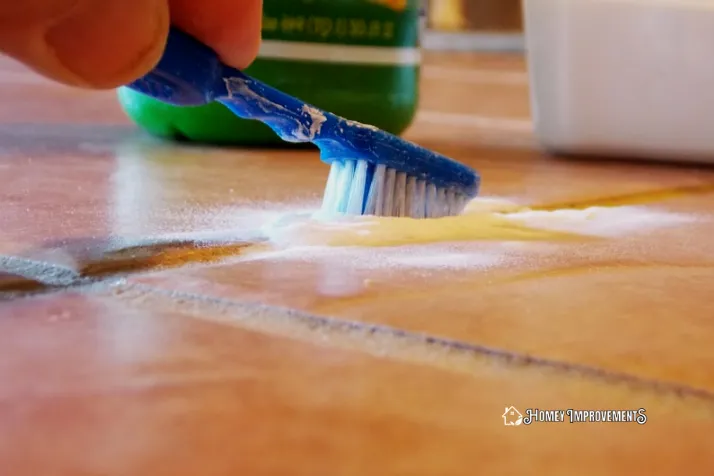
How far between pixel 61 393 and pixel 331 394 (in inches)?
2.8

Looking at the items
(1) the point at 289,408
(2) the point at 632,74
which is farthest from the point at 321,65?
(1) the point at 289,408

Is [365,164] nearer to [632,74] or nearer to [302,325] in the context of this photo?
[302,325]

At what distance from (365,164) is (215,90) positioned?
0.39ft

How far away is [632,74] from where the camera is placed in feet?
2.57

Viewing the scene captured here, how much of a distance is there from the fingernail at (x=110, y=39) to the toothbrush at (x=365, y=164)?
0.13 meters

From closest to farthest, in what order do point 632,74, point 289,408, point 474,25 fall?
point 289,408 → point 632,74 → point 474,25

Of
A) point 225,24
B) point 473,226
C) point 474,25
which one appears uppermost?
point 225,24

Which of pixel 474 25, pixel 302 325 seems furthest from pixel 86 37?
pixel 474 25

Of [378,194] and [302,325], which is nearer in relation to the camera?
[302,325]

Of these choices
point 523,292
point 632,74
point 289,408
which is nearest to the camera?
point 289,408

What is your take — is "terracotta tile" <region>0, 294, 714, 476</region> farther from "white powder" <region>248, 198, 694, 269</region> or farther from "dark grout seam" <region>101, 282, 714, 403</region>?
"white powder" <region>248, 198, 694, 269</region>

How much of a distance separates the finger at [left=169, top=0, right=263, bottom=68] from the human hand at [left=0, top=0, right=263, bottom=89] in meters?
0.07

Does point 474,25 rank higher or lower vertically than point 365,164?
lower

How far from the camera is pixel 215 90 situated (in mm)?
421
